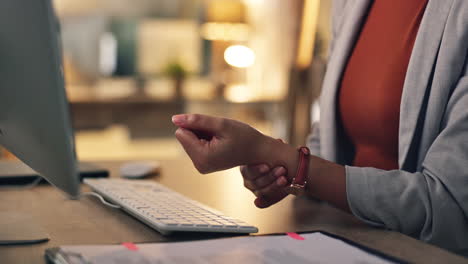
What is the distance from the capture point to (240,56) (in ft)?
18.4

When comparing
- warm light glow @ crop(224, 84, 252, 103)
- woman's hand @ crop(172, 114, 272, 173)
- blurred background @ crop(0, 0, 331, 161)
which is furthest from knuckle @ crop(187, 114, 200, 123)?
warm light glow @ crop(224, 84, 252, 103)

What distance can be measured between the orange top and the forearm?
278 mm

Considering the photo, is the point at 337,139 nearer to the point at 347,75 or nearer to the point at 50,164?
the point at 347,75

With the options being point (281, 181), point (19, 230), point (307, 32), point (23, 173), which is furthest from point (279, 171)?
point (307, 32)

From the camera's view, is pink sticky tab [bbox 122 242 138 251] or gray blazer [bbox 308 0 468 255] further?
gray blazer [bbox 308 0 468 255]

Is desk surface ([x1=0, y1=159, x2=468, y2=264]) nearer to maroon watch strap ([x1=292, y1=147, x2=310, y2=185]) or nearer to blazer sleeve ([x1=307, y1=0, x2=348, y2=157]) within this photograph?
maroon watch strap ([x1=292, y1=147, x2=310, y2=185])

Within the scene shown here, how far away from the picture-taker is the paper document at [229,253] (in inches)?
24.7

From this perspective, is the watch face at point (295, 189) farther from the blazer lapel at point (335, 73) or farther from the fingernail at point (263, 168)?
the blazer lapel at point (335, 73)

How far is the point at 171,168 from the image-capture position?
4.73ft

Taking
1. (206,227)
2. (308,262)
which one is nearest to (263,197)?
(206,227)

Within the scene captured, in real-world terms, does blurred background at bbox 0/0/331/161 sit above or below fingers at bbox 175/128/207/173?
below

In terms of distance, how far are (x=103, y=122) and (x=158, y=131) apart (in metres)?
0.38

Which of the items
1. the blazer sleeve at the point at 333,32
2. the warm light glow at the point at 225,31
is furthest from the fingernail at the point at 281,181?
the warm light glow at the point at 225,31

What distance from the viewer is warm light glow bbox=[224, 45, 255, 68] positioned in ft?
18.1
